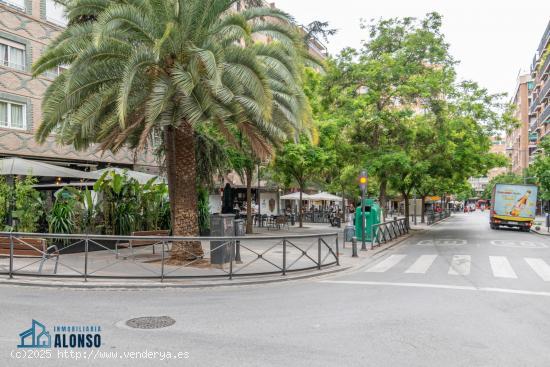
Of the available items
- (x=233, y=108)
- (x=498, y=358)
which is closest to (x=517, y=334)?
(x=498, y=358)

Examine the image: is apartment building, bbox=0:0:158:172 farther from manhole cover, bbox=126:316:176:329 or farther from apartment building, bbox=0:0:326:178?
manhole cover, bbox=126:316:176:329

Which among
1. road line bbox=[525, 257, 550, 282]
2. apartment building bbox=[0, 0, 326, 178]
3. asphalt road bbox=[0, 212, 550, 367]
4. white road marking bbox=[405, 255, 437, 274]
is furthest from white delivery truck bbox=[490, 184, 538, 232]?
asphalt road bbox=[0, 212, 550, 367]

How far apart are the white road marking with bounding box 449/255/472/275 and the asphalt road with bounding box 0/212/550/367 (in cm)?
42

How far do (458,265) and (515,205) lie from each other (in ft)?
70.4

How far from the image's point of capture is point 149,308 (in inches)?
301

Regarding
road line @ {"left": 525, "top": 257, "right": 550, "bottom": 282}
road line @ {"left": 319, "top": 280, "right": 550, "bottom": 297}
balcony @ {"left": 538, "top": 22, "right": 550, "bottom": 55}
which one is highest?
balcony @ {"left": 538, "top": 22, "right": 550, "bottom": 55}

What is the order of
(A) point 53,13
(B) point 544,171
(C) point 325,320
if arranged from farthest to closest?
(B) point 544,171, (A) point 53,13, (C) point 325,320

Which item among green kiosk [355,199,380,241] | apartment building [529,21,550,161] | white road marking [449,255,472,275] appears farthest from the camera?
apartment building [529,21,550,161]

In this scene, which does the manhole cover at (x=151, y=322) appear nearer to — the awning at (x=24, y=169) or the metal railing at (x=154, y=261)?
the metal railing at (x=154, y=261)

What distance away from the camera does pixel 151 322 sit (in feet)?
21.9

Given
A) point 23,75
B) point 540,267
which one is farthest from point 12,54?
point 540,267

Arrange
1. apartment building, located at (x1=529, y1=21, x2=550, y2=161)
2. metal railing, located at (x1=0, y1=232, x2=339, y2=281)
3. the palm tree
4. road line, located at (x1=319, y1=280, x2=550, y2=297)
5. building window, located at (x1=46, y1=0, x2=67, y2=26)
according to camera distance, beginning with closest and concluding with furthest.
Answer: road line, located at (x1=319, y1=280, x2=550, y2=297)
metal railing, located at (x1=0, y1=232, x2=339, y2=281)
the palm tree
building window, located at (x1=46, y1=0, x2=67, y2=26)
apartment building, located at (x1=529, y1=21, x2=550, y2=161)

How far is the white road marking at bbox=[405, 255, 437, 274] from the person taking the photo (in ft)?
39.6

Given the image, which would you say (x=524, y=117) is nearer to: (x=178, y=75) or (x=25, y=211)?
(x=178, y=75)
